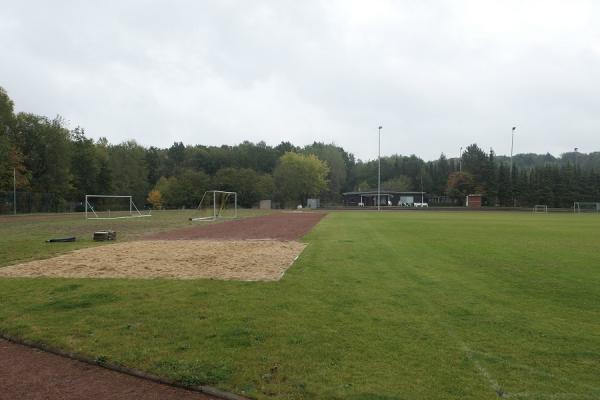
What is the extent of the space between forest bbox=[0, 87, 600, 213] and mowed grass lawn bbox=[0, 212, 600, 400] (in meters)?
54.2

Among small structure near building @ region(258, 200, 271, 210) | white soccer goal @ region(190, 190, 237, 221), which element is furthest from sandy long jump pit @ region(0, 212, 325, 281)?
small structure near building @ region(258, 200, 271, 210)

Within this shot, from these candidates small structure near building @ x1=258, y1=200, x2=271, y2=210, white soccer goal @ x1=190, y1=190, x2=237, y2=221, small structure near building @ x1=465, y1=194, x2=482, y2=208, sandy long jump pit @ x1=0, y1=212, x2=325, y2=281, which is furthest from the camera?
small structure near building @ x1=465, y1=194, x2=482, y2=208

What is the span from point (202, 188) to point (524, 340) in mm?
84540

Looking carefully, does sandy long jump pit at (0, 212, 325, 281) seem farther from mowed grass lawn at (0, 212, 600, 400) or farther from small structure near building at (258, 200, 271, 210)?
small structure near building at (258, 200, 271, 210)

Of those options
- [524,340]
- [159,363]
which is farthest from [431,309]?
[159,363]

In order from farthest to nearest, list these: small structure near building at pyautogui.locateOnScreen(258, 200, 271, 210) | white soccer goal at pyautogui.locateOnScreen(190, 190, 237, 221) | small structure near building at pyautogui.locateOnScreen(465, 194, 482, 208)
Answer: small structure near building at pyautogui.locateOnScreen(465, 194, 482, 208)
small structure near building at pyautogui.locateOnScreen(258, 200, 271, 210)
white soccer goal at pyautogui.locateOnScreen(190, 190, 237, 221)

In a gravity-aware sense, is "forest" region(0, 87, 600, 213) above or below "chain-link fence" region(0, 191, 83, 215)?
above

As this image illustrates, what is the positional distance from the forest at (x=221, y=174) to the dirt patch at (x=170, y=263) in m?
47.1

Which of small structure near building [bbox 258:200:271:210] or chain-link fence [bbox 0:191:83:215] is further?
small structure near building [bbox 258:200:271:210]

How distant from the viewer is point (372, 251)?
14758 millimetres

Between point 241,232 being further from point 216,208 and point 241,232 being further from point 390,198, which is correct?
point 390,198

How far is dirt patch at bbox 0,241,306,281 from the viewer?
10430 mm

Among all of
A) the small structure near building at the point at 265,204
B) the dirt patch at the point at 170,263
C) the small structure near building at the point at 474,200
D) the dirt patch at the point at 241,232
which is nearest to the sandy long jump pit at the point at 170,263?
the dirt patch at the point at 170,263

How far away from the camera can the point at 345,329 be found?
20.1 feet
